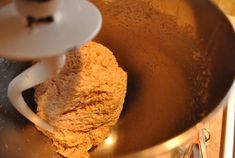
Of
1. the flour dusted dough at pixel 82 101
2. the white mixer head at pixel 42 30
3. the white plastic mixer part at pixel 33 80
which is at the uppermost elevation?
the white mixer head at pixel 42 30

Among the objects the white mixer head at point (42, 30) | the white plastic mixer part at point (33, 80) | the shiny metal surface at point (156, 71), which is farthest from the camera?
the shiny metal surface at point (156, 71)

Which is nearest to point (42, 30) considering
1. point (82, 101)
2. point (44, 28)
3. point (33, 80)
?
point (44, 28)

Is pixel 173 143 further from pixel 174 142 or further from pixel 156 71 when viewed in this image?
pixel 156 71

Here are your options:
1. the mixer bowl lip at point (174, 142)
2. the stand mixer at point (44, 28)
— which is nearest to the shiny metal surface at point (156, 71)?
the mixer bowl lip at point (174, 142)

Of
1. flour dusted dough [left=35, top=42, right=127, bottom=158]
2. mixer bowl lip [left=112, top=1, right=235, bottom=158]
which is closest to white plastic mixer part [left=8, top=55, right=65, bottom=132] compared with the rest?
flour dusted dough [left=35, top=42, right=127, bottom=158]

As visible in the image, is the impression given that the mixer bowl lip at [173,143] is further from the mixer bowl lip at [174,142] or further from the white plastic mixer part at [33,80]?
the white plastic mixer part at [33,80]
